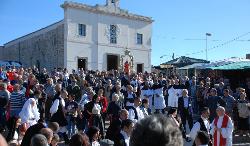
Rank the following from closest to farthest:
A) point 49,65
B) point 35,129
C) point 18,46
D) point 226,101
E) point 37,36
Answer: point 35,129, point 226,101, point 49,65, point 37,36, point 18,46

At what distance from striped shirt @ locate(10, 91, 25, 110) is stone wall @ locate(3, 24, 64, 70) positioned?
2327cm

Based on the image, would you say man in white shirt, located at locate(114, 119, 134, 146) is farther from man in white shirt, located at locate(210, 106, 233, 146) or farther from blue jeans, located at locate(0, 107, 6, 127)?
blue jeans, located at locate(0, 107, 6, 127)

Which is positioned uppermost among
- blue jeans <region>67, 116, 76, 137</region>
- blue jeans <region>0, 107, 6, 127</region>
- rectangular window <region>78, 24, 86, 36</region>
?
rectangular window <region>78, 24, 86, 36</region>

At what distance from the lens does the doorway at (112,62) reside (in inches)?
1516

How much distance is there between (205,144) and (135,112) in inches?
157

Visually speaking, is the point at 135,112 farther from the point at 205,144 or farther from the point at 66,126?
the point at 205,144

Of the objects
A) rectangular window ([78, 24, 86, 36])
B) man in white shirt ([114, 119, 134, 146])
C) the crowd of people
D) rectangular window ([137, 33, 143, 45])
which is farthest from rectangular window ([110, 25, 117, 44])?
man in white shirt ([114, 119, 134, 146])

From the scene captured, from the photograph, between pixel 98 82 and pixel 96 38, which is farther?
pixel 96 38

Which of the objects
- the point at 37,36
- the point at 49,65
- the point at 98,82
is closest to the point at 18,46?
the point at 37,36

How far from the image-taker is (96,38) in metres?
37.7

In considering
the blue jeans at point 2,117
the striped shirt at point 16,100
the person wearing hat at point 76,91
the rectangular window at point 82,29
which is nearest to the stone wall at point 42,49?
the rectangular window at point 82,29

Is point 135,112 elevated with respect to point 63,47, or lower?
lower

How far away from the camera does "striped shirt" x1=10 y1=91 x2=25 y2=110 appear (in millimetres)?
12266

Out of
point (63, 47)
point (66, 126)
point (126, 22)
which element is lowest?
point (66, 126)
